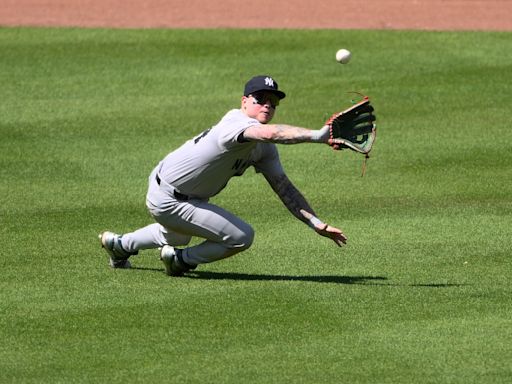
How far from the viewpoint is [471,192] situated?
36.9 feet

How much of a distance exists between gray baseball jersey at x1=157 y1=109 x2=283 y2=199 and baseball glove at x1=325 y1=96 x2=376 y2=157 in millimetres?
708

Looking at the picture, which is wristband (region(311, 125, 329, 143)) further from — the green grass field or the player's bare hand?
the green grass field

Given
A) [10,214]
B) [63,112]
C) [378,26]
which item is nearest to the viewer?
[10,214]

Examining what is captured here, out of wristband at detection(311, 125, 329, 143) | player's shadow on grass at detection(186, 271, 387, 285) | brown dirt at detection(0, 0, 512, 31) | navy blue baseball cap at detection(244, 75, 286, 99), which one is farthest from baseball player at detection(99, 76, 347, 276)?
brown dirt at detection(0, 0, 512, 31)

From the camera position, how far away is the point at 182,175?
336 inches

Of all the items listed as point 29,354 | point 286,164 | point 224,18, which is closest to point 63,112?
point 286,164

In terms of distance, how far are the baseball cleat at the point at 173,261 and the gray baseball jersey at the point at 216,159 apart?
0.44 m

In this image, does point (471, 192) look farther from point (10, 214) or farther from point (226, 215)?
point (10, 214)

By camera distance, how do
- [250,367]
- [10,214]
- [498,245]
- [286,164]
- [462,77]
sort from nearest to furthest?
1. [250,367]
2. [498,245]
3. [10,214]
4. [286,164]
5. [462,77]

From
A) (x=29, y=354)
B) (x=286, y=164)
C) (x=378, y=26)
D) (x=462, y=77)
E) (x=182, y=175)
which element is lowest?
(x=29, y=354)

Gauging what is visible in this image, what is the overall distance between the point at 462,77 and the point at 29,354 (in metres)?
9.64

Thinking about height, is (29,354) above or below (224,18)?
below

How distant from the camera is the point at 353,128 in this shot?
Answer: 7730mm

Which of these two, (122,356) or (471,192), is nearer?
(122,356)
